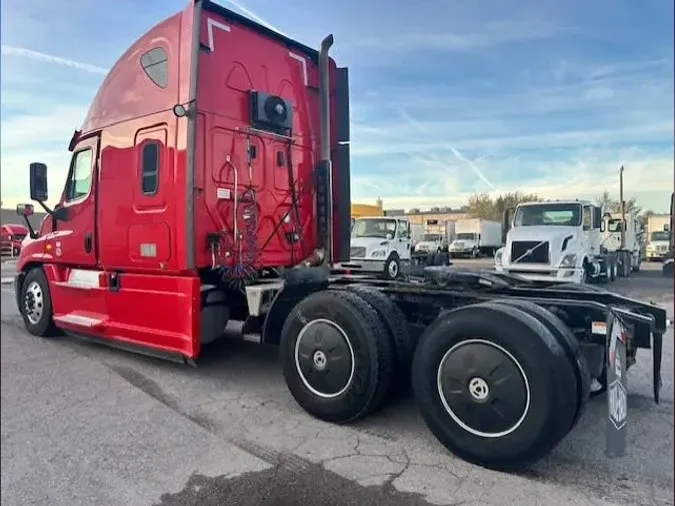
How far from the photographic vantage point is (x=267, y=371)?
17.9ft

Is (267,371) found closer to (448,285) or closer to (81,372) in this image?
(81,372)

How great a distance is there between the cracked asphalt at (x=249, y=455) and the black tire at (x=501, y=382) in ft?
0.51

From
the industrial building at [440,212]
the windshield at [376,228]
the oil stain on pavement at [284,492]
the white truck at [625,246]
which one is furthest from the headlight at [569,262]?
the oil stain on pavement at [284,492]

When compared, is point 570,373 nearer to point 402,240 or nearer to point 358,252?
point 358,252

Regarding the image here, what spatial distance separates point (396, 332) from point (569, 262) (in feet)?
35.7

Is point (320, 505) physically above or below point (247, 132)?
below

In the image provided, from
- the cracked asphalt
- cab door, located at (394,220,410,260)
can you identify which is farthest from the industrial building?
cab door, located at (394,220,410,260)

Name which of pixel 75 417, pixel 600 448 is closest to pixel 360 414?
pixel 600 448

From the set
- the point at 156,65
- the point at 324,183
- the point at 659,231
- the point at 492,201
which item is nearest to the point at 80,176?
the point at 156,65

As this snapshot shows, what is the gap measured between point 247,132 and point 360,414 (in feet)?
9.68

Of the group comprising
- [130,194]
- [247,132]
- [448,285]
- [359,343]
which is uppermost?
[247,132]

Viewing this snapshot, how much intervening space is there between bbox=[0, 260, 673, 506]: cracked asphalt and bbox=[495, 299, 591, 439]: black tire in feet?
1.44

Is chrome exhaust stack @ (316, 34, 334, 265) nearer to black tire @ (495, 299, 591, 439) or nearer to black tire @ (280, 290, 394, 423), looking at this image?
black tire @ (280, 290, 394, 423)

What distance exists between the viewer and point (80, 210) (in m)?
5.88
